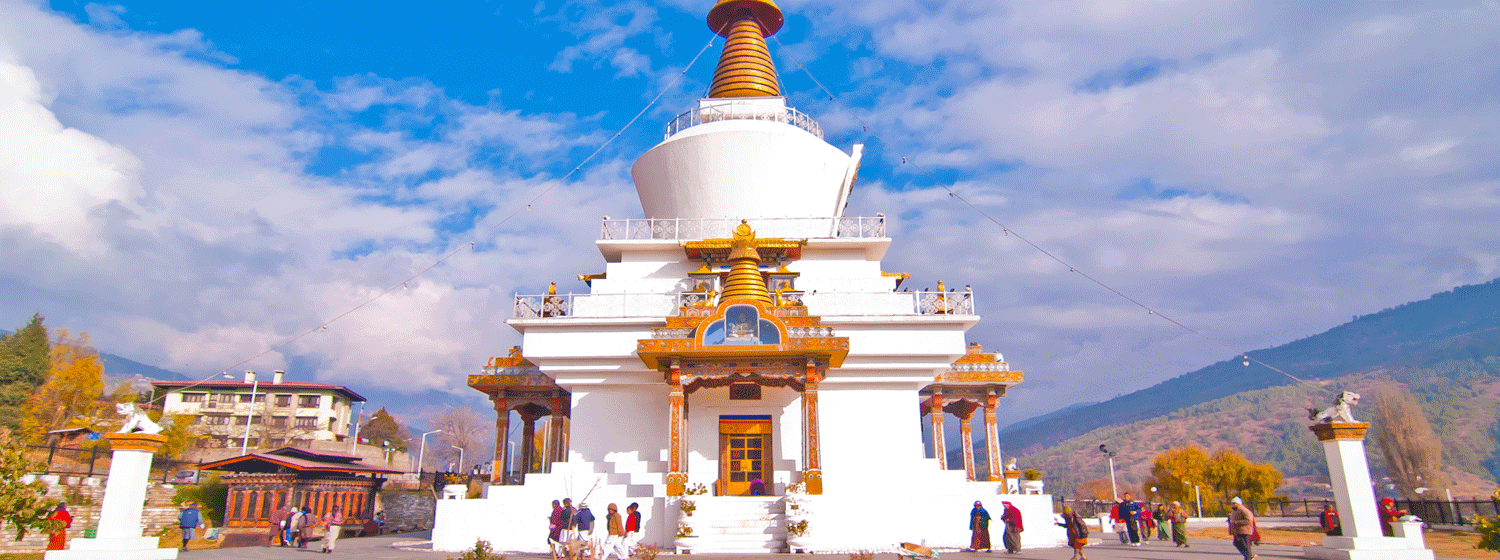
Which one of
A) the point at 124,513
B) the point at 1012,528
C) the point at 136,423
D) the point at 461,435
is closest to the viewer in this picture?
the point at 124,513

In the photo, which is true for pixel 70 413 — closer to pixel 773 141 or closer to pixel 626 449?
pixel 626 449

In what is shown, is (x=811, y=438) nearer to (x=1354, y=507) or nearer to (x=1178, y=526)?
(x=1178, y=526)

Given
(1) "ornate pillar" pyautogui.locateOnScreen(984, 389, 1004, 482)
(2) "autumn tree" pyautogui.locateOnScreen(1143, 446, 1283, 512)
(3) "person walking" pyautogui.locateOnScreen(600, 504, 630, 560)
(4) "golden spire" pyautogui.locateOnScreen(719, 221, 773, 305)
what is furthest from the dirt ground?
(2) "autumn tree" pyautogui.locateOnScreen(1143, 446, 1283, 512)

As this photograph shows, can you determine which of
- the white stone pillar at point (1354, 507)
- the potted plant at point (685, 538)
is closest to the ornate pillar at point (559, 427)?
the potted plant at point (685, 538)

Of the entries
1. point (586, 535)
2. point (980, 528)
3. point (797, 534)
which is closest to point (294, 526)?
point (586, 535)

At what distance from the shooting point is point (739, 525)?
49.8ft

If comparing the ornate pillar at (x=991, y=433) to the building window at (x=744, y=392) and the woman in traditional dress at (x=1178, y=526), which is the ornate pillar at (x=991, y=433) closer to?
the woman in traditional dress at (x=1178, y=526)

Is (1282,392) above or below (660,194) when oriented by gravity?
above

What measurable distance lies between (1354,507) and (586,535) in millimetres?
11947

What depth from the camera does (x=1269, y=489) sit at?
44500 millimetres

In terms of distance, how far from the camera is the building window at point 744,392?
734 inches

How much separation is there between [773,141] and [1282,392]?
174 m

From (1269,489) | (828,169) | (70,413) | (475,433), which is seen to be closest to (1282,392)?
(1269,489)

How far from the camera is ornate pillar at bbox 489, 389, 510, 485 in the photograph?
2089 centimetres
